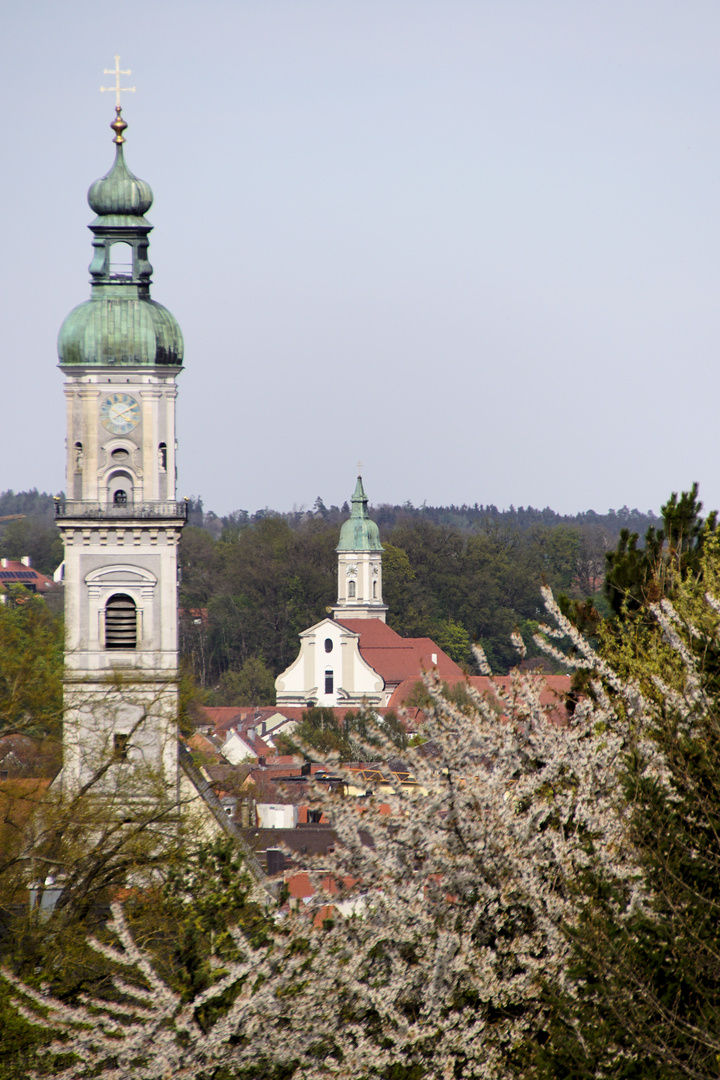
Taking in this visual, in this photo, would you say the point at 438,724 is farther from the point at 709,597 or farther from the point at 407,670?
the point at 407,670

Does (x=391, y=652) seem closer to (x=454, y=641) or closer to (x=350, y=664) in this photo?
(x=350, y=664)

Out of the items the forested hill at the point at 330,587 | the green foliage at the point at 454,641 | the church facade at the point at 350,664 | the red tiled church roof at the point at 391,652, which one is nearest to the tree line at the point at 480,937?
the church facade at the point at 350,664

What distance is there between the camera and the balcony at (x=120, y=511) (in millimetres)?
30594

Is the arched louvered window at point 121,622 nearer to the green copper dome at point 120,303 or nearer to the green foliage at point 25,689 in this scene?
the green copper dome at point 120,303

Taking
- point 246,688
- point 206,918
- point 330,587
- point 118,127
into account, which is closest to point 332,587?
point 330,587

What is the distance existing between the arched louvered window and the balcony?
145 centimetres

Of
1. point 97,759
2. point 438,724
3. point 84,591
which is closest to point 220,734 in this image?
point 84,591

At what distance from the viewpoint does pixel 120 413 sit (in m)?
31.3

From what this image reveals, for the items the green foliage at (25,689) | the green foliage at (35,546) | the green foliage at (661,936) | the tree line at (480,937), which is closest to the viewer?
the green foliage at (661,936)

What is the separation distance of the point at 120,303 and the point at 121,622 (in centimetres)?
617

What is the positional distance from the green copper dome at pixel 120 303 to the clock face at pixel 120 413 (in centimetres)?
67

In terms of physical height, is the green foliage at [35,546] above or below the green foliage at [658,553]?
above

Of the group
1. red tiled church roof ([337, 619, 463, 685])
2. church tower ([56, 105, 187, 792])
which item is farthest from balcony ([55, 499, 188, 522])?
red tiled church roof ([337, 619, 463, 685])

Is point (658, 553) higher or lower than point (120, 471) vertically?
lower
